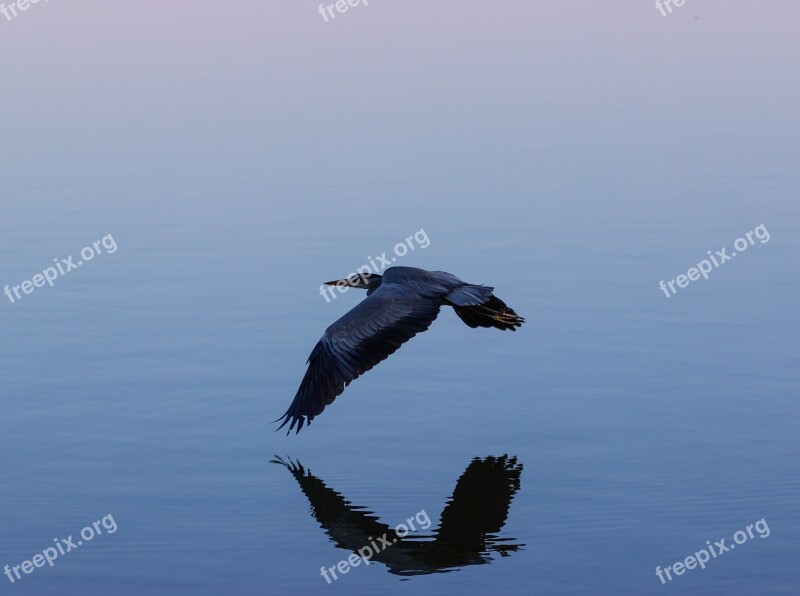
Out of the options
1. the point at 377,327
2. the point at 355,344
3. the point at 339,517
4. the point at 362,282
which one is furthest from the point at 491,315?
the point at 339,517

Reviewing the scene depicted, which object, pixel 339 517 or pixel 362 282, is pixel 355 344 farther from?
pixel 362 282

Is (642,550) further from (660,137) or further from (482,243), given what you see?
(660,137)

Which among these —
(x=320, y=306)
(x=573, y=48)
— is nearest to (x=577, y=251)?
(x=320, y=306)

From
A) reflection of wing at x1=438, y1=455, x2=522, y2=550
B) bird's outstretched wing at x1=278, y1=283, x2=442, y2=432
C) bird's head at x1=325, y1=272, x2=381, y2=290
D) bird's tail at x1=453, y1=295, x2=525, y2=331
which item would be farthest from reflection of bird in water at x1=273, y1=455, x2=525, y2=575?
bird's head at x1=325, y1=272, x2=381, y2=290

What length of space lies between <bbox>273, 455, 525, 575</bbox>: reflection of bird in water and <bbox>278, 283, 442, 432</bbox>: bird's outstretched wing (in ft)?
1.98

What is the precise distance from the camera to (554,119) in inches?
1077

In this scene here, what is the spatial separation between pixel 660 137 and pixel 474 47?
36.8ft

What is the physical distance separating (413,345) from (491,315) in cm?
180

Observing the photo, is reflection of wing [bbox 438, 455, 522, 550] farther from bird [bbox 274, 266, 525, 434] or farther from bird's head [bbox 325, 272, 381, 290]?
bird's head [bbox 325, 272, 381, 290]

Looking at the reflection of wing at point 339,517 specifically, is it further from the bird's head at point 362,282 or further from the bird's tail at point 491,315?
the bird's head at point 362,282

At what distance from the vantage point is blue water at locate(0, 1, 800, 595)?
11336 millimetres

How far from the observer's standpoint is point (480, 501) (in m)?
12.1

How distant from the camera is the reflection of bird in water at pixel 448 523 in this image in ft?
36.5

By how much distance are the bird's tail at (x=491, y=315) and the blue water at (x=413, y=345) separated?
569mm
